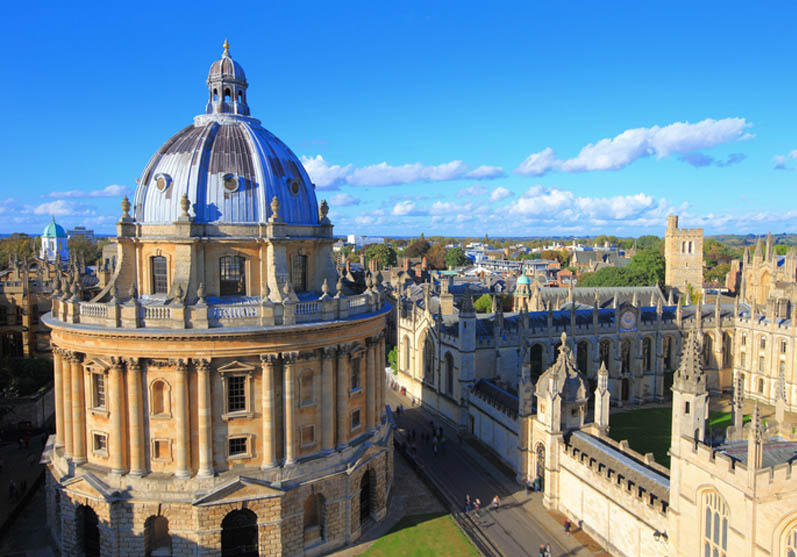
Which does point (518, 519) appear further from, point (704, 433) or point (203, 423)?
point (203, 423)

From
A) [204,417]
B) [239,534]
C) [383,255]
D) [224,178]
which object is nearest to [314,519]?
[239,534]

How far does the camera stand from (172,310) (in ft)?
94.1

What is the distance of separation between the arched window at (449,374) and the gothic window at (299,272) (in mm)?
22330

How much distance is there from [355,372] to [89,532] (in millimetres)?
16196

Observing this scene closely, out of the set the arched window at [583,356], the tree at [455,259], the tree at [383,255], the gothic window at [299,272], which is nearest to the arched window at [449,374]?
the arched window at [583,356]

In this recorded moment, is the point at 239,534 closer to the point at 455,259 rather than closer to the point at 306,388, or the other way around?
the point at 306,388

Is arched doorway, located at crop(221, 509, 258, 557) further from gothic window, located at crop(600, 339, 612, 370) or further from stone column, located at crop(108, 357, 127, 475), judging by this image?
gothic window, located at crop(600, 339, 612, 370)

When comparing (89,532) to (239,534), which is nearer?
(239,534)

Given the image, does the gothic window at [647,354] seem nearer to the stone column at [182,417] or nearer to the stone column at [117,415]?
the stone column at [182,417]

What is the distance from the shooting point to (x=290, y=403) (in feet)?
99.8

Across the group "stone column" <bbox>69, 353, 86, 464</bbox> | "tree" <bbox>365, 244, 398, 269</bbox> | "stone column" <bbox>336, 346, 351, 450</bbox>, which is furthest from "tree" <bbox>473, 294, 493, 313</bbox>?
"tree" <bbox>365, 244, 398, 269</bbox>

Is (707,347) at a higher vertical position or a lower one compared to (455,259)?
lower

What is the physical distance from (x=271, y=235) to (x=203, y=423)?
10.0m

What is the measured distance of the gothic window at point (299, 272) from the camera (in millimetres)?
33750
